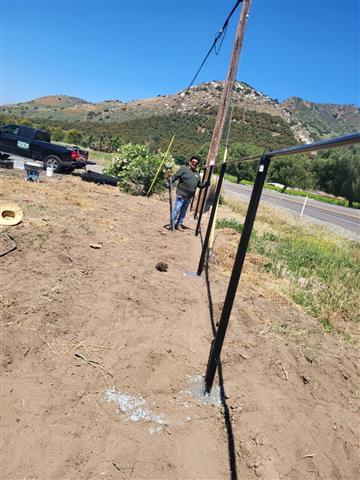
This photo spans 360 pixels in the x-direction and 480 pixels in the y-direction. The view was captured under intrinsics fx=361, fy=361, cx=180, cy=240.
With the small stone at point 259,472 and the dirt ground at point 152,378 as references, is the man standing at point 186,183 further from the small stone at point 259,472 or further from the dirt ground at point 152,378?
the small stone at point 259,472

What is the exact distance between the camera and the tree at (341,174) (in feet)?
148

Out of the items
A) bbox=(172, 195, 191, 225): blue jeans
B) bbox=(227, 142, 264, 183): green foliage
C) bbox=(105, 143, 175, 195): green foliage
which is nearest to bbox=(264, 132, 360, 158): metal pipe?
bbox=(172, 195, 191, 225): blue jeans

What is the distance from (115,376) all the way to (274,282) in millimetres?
3816

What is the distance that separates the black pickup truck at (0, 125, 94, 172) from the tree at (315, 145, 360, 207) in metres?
39.4

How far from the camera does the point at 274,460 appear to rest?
2430 mm

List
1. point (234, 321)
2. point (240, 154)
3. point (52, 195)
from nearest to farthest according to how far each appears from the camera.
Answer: point (234, 321)
point (52, 195)
point (240, 154)

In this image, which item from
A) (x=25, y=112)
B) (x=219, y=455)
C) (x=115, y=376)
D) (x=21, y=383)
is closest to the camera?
(x=219, y=455)

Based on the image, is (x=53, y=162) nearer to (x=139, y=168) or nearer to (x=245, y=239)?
(x=139, y=168)

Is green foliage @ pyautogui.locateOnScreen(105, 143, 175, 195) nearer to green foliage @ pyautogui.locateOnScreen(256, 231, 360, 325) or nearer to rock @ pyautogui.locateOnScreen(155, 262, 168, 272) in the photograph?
green foliage @ pyautogui.locateOnScreen(256, 231, 360, 325)

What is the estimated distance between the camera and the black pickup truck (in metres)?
14.5

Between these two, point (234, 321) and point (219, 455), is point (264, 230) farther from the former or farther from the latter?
point (219, 455)

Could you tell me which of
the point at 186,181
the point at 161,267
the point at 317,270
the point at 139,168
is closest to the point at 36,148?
the point at 139,168

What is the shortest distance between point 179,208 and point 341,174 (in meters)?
45.0

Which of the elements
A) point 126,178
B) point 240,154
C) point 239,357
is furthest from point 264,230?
point 240,154
